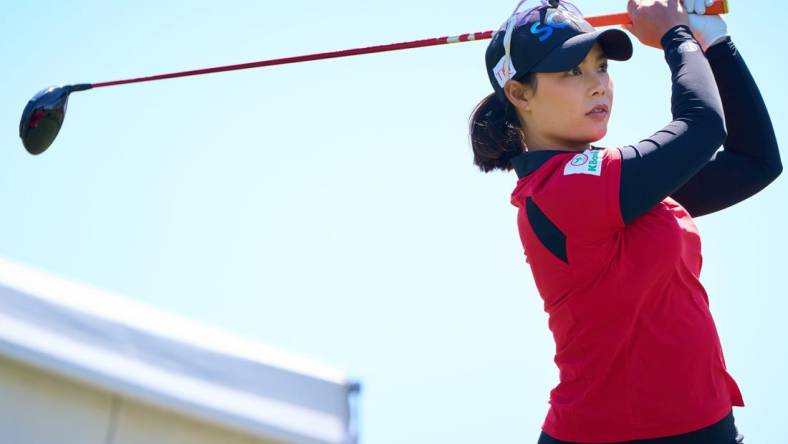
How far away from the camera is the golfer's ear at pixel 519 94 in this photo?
2965 mm

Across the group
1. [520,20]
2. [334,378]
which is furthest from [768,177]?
[334,378]

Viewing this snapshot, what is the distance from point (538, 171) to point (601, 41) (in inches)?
17.6

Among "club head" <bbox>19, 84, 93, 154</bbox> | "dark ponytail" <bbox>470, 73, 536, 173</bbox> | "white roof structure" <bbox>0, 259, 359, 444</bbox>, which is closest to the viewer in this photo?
"white roof structure" <bbox>0, 259, 359, 444</bbox>

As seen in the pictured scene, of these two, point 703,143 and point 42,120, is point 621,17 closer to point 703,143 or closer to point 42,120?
point 703,143

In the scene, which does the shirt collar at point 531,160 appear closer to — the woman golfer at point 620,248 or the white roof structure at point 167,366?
the woman golfer at point 620,248

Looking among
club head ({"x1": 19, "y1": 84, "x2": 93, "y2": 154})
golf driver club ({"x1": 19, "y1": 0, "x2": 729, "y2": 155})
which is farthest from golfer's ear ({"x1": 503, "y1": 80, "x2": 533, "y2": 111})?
club head ({"x1": 19, "y1": 84, "x2": 93, "y2": 154})

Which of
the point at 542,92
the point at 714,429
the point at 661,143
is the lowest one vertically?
the point at 714,429

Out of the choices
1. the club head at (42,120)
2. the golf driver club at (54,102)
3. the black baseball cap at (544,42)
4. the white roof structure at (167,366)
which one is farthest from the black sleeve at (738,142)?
the club head at (42,120)

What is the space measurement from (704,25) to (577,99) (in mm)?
498

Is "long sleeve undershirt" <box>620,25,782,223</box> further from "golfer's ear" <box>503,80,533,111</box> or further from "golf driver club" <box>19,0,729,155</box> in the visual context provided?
"golf driver club" <box>19,0,729,155</box>

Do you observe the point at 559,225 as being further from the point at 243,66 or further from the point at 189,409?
the point at 243,66

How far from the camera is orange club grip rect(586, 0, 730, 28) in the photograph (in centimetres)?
299

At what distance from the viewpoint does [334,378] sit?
195 centimetres

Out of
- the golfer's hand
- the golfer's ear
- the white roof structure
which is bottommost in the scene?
the white roof structure
